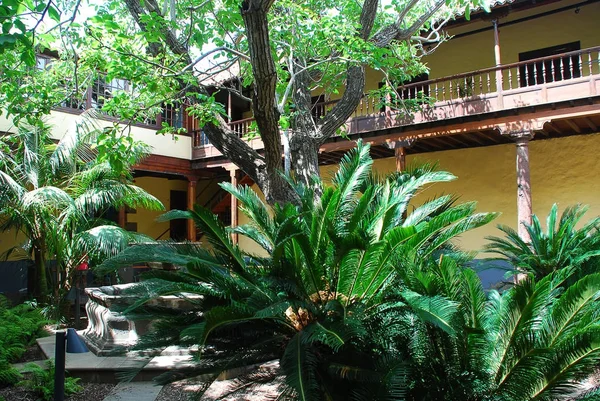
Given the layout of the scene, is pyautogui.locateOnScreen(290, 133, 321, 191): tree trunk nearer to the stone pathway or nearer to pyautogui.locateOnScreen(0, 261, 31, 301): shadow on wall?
the stone pathway

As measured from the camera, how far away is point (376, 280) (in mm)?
3686

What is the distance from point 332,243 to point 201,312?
1.14 m

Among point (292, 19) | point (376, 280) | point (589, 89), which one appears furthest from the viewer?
point (589, 89)

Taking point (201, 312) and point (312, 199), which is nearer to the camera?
point (201, 312)

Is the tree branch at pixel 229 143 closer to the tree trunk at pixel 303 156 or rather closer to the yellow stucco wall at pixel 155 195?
the tree trunk at pixel 303 156

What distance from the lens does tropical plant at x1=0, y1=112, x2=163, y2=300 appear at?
809 cm

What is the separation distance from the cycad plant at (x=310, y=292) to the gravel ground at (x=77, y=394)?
Answer: 1901 mm

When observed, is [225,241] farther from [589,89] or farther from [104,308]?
[589,89]

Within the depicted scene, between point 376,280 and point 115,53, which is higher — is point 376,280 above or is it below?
below

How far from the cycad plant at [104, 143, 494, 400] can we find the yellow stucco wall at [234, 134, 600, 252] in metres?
7.79

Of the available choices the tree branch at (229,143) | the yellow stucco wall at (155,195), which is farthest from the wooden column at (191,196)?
the tree branch at (229,143)

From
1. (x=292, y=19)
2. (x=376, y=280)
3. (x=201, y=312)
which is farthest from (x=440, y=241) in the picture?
(x=292, y=19)

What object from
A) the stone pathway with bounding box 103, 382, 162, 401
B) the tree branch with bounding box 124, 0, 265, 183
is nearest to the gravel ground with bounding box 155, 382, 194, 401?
the stone pathway with bounding box 103, 382, 162, 401

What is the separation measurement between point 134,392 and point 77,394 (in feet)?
1.84
